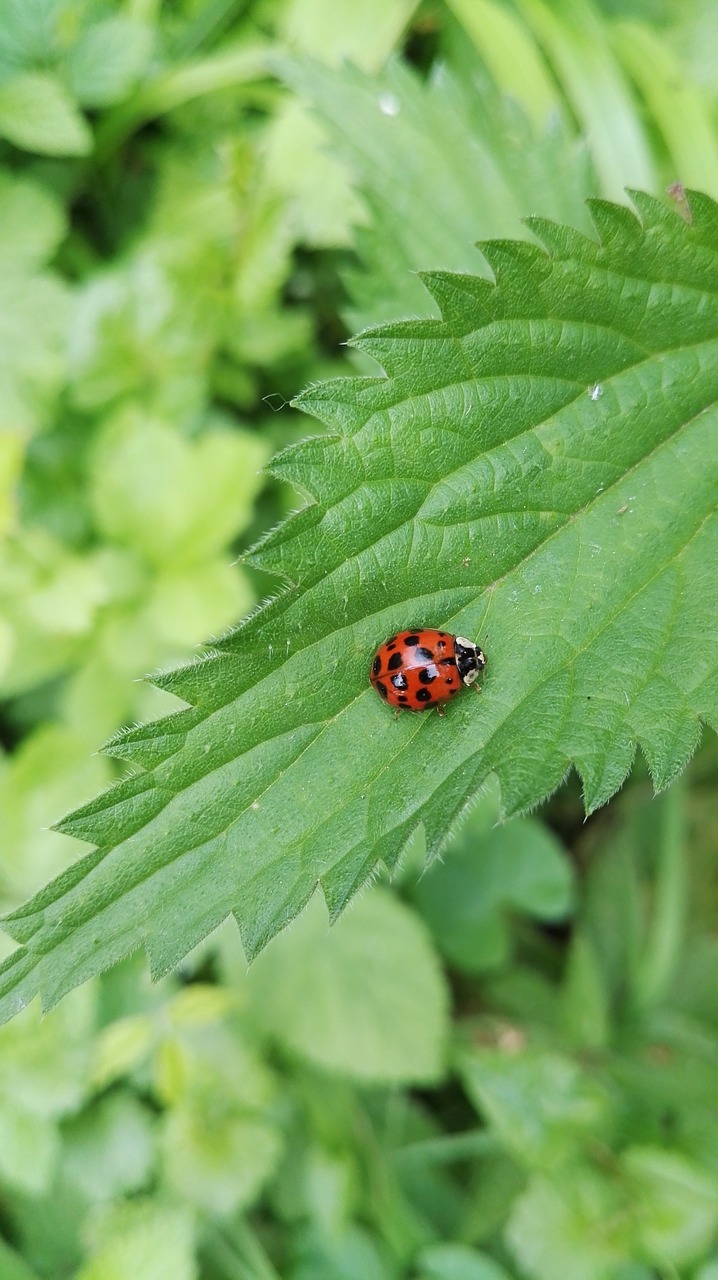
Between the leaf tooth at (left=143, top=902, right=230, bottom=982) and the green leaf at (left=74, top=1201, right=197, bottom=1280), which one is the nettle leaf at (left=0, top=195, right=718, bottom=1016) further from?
the green leaf at (left=74, top=1201, right=197, bottom=1280)

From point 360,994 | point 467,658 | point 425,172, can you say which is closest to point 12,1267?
point 360,994

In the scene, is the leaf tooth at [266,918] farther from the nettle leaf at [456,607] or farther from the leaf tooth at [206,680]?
the leaf tooth at [206,680]

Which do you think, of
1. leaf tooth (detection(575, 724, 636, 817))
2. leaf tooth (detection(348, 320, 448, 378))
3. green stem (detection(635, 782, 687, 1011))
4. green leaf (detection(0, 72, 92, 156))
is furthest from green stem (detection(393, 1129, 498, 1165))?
green leaf (detection(0, 72, 92, 156))

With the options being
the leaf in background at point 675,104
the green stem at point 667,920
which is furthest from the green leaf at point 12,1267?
the leaf in background at point 675,104

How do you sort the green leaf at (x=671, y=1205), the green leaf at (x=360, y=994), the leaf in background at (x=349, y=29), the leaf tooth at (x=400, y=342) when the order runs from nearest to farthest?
the leaf tooth at (x=400, y=342) < the green leaf at (x=671, y=1205) < the green leaf at (x=360, y=994) < the leaf in background at (x=349, y=29)

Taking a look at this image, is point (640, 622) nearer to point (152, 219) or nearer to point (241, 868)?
point (241, 868)

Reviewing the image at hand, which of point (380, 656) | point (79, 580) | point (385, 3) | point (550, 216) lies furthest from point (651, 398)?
point (385, 3)
